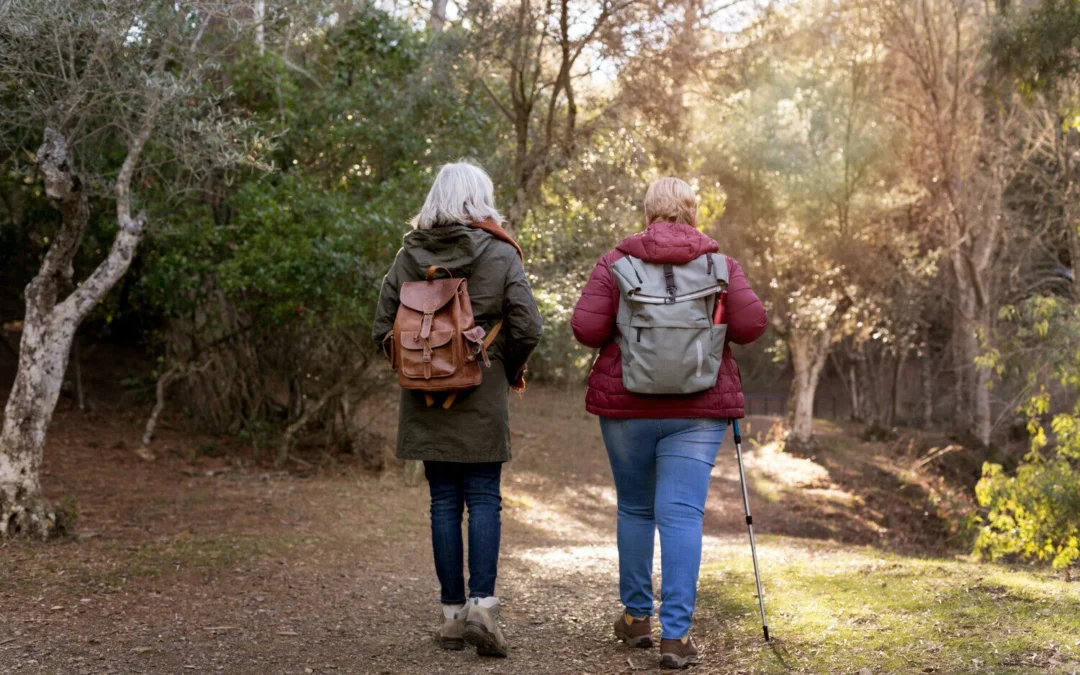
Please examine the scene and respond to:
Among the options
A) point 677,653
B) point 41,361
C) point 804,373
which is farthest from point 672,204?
point 804,373

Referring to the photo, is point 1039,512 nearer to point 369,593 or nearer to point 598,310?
point 369,593

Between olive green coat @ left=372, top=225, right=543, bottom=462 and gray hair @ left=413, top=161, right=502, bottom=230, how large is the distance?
46mm

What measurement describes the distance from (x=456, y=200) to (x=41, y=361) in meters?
3.47

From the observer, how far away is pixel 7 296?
41.1ft

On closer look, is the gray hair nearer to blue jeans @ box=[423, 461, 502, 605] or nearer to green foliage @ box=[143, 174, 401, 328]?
blue jeans @ box=[423, 461, 502, 605]

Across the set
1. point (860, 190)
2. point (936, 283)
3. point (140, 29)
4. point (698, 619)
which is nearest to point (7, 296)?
point (140, 29)

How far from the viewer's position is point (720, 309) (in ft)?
13.4

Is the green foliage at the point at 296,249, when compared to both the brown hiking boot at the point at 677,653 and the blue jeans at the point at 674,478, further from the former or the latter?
the brown hiking boot at the point at 677,653

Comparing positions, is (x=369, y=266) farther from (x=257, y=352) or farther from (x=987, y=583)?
(x=987, y=583)

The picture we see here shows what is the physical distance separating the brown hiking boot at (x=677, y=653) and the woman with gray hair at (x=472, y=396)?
70 cm

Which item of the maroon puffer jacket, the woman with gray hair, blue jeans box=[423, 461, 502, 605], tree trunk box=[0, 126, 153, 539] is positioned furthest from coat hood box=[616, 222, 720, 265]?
tree trunk box=[0, 126, 153, 539]

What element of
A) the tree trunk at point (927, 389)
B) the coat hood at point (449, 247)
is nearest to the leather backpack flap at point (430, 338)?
the coat hood at point (449, 247)

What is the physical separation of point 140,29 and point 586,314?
4.31 meters

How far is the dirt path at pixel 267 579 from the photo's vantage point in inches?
173
